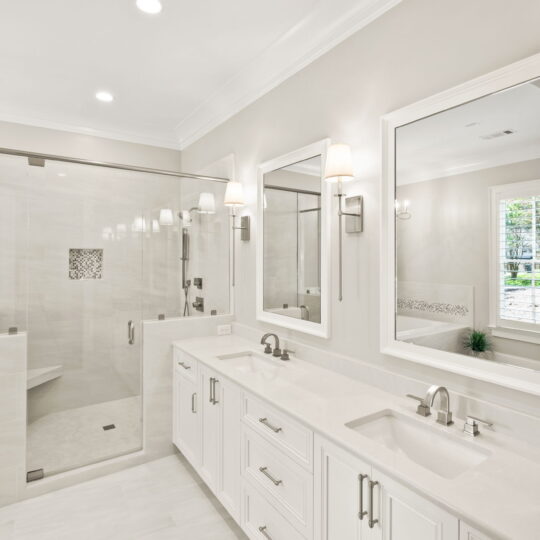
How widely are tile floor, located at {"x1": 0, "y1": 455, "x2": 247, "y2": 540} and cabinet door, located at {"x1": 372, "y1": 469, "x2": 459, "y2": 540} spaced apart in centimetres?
119

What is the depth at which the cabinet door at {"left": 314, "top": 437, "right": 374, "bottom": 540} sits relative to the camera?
1180 millimetres

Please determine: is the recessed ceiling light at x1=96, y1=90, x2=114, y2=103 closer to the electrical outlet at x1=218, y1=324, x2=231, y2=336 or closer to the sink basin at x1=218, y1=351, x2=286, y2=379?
the electrical outlet at x1=218, y1=324, x2=231, y2=336

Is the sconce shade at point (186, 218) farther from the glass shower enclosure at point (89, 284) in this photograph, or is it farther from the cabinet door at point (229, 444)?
the cabinet door at point (229, 444)

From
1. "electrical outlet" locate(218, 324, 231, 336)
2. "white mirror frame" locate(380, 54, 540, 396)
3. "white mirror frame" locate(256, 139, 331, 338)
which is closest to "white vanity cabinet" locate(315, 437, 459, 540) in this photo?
"white mirror frame" locate(380, 54, 540, 396)

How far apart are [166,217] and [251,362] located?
4.19 feet

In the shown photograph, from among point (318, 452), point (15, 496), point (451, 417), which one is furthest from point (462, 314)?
point (15, 496)

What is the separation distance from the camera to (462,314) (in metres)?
1.49

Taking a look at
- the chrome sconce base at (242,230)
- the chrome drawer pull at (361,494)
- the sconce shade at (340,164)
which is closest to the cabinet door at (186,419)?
the chrome sconce base at (242,230)

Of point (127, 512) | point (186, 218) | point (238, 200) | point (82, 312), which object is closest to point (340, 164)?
point (238, 200)

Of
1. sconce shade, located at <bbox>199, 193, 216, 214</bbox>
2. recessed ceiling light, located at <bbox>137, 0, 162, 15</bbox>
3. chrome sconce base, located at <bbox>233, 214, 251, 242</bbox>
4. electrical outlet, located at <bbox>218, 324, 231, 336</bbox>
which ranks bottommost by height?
electrical outlet, located at <bbox>218, 324, 231, 336</bbox>

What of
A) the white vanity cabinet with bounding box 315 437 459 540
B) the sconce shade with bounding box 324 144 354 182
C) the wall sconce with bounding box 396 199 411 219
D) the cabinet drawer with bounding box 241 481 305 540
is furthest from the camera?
the sconce shade with bounding box 324 144 354 182

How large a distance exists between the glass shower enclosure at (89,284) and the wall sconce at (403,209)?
1.73 metres

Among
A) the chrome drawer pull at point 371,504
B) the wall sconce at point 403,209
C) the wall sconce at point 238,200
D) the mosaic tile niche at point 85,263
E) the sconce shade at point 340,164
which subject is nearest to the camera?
the chrome drawer pull at point 371,504

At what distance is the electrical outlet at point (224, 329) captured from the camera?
9.82ft
